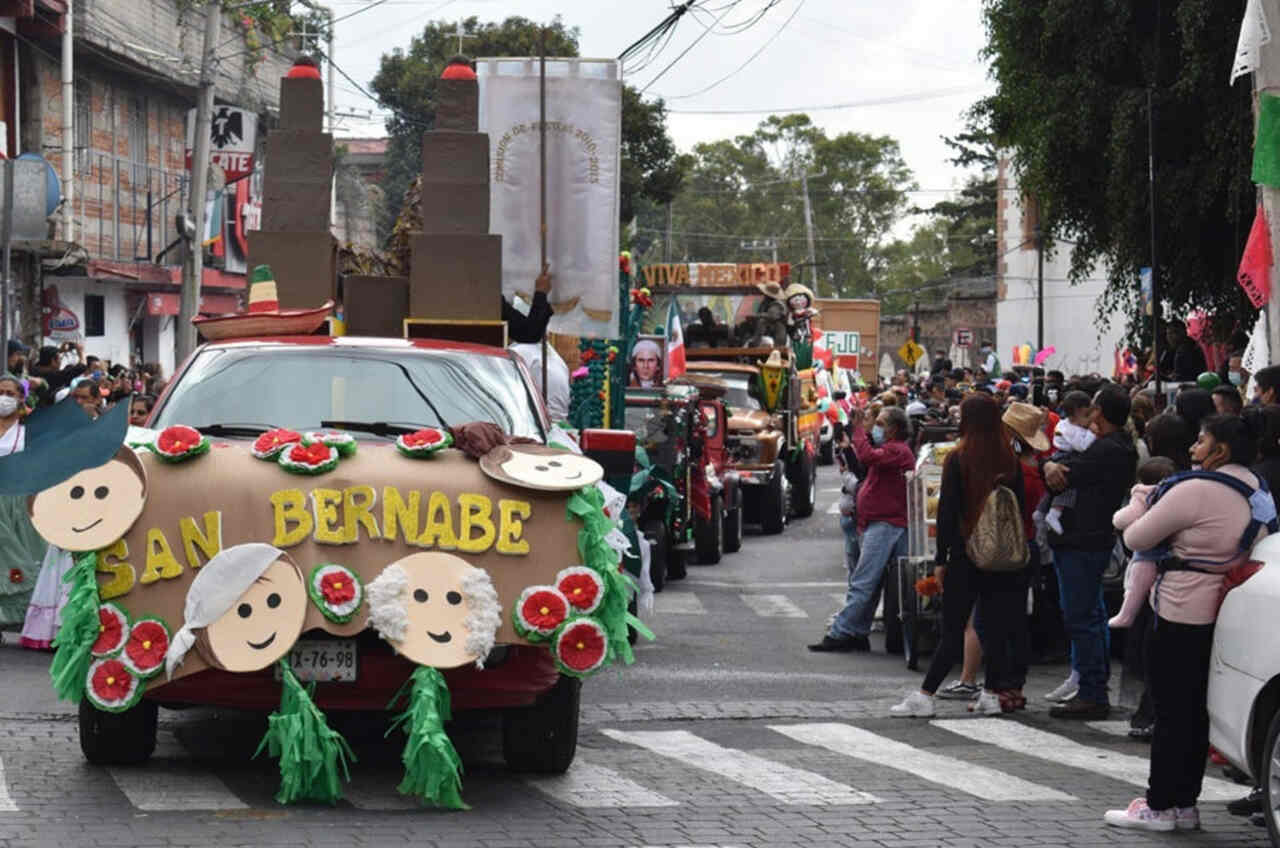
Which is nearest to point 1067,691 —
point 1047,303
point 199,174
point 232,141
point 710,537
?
point 710,537

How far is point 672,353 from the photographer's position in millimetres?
25094

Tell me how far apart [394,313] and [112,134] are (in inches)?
1057

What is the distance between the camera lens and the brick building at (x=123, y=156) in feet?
106

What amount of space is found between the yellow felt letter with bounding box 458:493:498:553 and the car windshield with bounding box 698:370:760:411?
58.4ft

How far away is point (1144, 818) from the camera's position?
8.39 m

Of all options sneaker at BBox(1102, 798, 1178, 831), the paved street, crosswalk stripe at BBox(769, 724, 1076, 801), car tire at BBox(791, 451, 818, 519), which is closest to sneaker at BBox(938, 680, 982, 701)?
the paved street

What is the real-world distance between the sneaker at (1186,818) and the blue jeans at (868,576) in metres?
6.19

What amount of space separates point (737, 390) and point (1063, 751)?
16.6 metres

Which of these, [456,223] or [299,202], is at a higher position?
[299,202]

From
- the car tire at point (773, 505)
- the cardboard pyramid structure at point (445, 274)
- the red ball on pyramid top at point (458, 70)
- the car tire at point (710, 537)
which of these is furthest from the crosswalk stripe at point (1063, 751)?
the car tire at point (773, 505)

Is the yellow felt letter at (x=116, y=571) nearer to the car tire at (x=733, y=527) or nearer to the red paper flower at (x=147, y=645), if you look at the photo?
the red paper flower at (x=147, y=645)

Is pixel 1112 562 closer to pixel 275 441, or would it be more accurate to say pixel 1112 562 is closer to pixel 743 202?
pixel 275 441

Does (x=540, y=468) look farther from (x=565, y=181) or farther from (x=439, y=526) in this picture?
(x=565, y=181)

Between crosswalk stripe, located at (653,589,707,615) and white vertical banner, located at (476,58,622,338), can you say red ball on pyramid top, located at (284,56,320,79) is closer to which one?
white vertical banner, located at (476,58,622,338)
